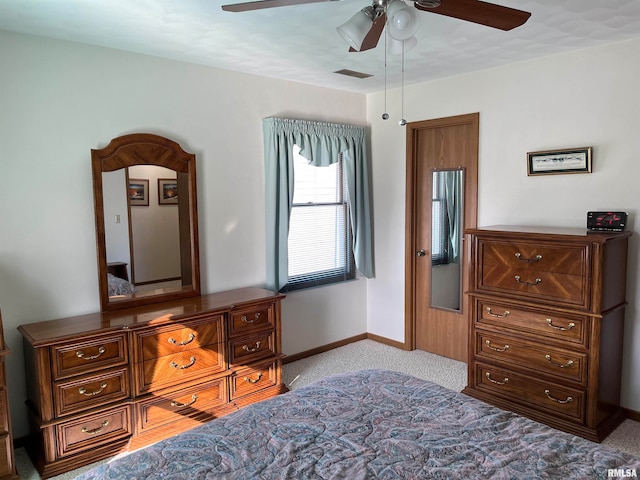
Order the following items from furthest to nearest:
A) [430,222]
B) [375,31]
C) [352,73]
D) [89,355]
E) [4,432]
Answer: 1. [430,222]
2. [352,73]
3. [89,355]
4. [4,432]
5. [375,31]

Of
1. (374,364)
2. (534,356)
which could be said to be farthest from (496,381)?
(374,364)

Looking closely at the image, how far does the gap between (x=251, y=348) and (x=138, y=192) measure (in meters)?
1.38

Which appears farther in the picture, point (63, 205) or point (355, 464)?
point (63, 205)

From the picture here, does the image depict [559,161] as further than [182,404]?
Yes

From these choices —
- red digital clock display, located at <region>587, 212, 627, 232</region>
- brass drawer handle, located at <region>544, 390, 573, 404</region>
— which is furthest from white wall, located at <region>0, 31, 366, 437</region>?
red digital clock display, located at <region>587, 212, 627, 232</region>

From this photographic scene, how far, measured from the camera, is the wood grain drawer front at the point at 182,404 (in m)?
3.00

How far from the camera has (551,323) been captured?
10.1 ft

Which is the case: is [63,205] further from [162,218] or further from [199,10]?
[199,10]

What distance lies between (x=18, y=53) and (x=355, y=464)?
295 cm

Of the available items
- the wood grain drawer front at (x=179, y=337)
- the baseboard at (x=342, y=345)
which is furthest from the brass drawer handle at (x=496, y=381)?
the wood grain drawer front at (x=179, y=337)

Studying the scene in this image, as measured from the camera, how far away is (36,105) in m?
2.93

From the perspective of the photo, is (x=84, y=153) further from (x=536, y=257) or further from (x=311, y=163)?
(x=536, y=257)

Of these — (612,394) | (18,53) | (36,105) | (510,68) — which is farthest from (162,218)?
(612,394)

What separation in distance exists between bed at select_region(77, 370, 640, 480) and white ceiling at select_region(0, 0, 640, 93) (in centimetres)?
196
